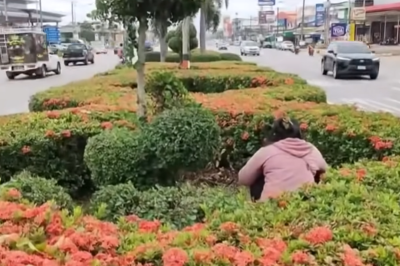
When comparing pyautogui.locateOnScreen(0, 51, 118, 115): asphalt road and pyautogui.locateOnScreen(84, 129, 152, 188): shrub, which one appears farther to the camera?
pyautogui.locateOnScreen(0, 51, 118, 115): asphalt road

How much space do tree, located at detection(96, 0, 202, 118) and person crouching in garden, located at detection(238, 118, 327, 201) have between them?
7.22 ft

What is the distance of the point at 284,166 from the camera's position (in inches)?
163

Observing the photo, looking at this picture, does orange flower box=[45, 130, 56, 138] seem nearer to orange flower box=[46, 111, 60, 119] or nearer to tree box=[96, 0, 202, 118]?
orange flower box=[46, 111, 60, 119]

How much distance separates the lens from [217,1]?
1225 inches

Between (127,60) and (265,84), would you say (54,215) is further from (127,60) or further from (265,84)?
(265,84)

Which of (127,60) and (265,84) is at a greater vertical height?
(127,60)

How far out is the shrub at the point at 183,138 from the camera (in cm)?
521

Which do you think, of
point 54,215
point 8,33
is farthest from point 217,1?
point 54,215

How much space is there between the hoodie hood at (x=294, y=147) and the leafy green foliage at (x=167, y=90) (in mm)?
1713

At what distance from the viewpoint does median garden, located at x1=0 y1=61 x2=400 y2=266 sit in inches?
101

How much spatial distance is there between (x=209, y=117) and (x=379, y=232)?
2.77 m

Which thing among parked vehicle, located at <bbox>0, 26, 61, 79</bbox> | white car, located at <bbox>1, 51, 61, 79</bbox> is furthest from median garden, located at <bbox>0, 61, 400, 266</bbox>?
parked vehicle, located at <bbox>0, 26, 61, 79</bbox>

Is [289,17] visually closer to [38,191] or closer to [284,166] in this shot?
[284,166]

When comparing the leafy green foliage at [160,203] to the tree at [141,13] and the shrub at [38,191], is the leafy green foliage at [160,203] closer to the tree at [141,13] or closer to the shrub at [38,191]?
the shrub at [38,191]
